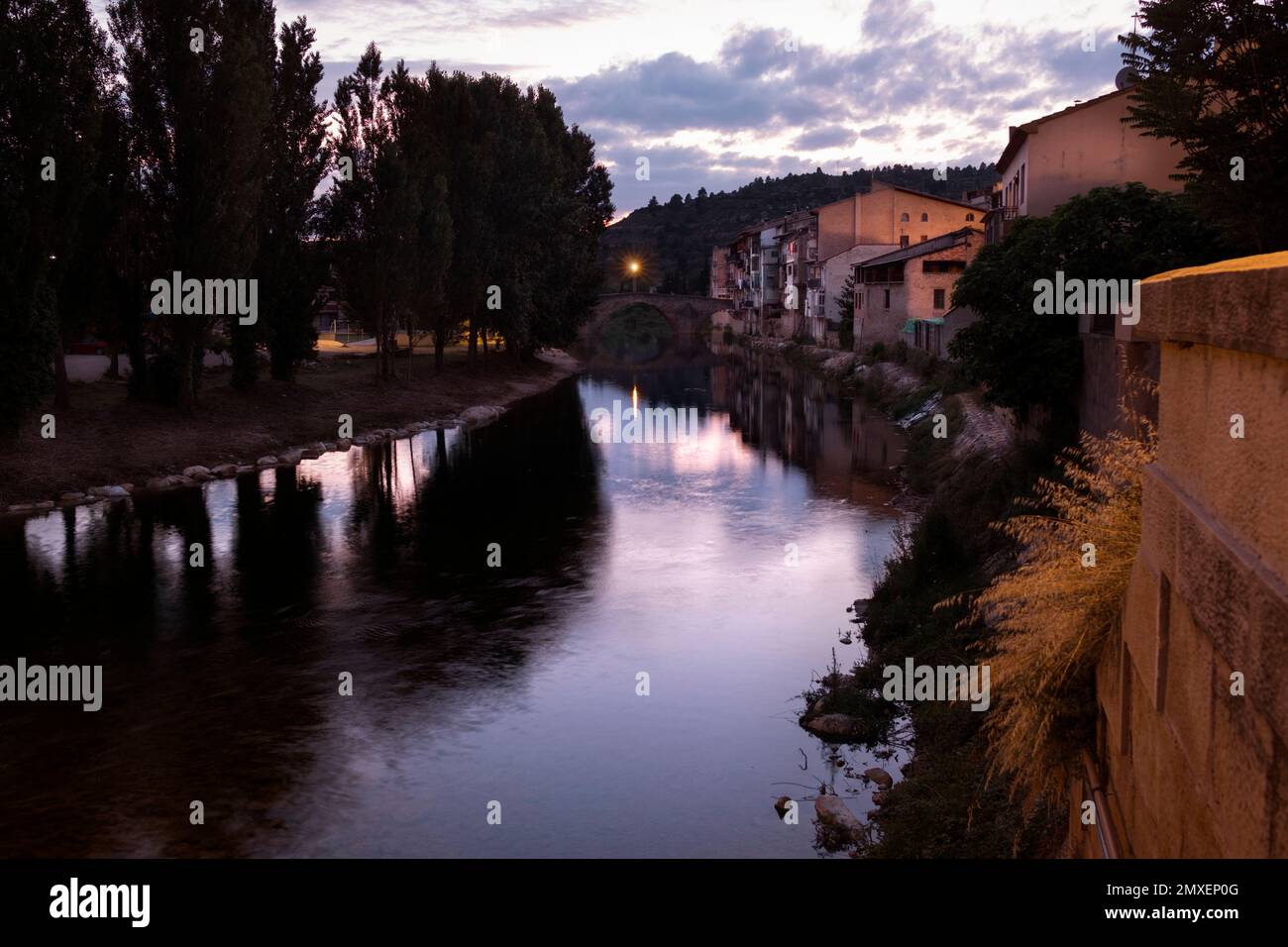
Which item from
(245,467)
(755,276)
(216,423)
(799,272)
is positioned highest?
(755,276)

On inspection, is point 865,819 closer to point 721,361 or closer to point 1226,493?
point 1226,493

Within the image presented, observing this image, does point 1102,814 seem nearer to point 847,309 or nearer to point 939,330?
point 939,330

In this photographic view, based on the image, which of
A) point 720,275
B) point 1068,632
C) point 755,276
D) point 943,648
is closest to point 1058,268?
point 943,648

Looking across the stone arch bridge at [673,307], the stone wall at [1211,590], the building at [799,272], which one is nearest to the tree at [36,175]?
the stone wall at [1211,590]

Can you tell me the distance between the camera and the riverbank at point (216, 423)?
28.1 meters

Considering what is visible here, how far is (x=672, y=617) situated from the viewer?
18406mm

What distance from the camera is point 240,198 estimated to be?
1336 inches

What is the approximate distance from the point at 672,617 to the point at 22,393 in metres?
18.2

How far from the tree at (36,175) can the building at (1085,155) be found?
26827mm

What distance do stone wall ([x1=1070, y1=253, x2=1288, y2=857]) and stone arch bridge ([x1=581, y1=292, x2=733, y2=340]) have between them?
102 meters

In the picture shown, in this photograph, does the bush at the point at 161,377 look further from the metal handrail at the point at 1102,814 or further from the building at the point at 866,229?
the building at the point at 866,229

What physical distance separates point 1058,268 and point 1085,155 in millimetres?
19131


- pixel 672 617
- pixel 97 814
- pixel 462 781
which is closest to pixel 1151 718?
pixel 462 781

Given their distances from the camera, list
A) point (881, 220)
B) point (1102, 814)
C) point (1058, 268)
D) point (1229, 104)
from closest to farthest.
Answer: point (1102, 814) < point (1229, 104) < point (1058, 268) < point (881, 220)
